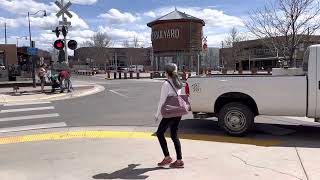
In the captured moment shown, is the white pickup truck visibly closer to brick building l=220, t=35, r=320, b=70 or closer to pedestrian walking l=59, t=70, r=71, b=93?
pedestrian walking l=59, t=70, r=71, b=93

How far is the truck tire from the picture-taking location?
10258 millimetres

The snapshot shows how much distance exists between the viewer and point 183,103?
767 centimetres

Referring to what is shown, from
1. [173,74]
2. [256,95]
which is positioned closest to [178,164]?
[173,74]

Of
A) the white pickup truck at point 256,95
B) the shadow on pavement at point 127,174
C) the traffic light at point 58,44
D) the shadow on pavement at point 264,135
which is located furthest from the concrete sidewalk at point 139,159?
the traffic light at point 58,44

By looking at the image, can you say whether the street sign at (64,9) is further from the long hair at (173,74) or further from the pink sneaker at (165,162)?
the pink sneaker at (165,162)

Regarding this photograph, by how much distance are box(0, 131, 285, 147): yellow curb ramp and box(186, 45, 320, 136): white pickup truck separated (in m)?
0.42

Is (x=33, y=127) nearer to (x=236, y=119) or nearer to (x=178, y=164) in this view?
(x=236, y=119)

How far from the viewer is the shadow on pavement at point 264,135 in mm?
9625

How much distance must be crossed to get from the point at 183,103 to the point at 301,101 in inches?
131

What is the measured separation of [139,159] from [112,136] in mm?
2741

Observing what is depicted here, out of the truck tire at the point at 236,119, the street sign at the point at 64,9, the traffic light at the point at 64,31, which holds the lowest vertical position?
the truck tire at the point at 236,119

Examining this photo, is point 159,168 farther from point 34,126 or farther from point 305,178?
point 34,126

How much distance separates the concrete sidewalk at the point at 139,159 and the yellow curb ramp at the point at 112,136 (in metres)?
0.03

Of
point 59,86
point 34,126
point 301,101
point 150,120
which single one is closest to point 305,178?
point 301,101
